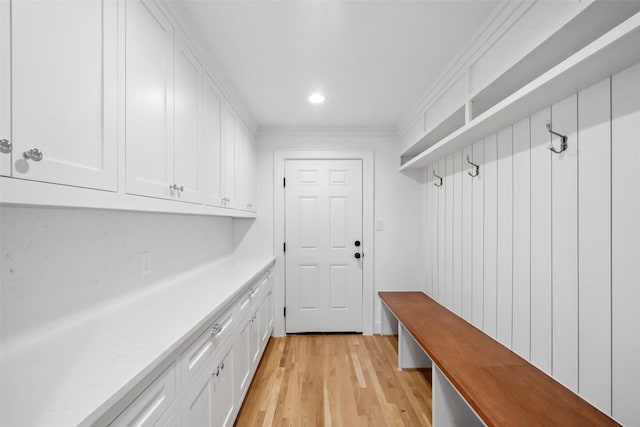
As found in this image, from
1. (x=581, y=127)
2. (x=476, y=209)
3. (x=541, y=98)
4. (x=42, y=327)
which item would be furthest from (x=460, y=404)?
(x=42, y=327)

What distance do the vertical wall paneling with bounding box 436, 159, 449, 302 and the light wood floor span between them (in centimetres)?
76

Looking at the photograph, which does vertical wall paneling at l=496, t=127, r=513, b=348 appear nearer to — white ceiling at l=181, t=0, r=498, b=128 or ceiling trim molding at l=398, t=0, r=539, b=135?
ceiling trim molding at l=398, t=0, r=539, b=135

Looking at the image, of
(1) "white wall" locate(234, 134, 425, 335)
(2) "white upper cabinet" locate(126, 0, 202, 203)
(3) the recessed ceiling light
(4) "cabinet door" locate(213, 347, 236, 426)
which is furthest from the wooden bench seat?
(3) the recessed ceiling light

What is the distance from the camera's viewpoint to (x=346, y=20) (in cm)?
146

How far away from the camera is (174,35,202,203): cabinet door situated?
139 cm

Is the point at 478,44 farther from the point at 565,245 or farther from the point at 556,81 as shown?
the point at 565,245

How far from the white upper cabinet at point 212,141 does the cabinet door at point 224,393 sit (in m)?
0.96

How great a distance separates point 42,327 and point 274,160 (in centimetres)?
251

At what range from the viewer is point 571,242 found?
124cm

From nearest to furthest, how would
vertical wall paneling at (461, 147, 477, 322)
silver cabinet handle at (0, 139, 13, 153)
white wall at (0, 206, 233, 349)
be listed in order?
silver cabinet handle at (0, 139, 13, 153), white wall at (0, 206, 233, 349), vertical wall paneling at (461, 147, 477, 322)

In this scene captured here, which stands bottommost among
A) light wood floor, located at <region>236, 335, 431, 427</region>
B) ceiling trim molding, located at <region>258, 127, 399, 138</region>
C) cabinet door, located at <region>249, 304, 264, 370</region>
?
light wood floor, located at <region>236, 335, 431, 427</region>

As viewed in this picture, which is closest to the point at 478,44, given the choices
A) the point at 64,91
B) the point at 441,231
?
the point at 441,231

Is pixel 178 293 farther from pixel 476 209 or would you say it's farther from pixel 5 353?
pixel 476 209

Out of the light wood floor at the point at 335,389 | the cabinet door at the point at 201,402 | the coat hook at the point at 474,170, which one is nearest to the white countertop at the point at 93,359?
the cabinet door at the point at 201,402
